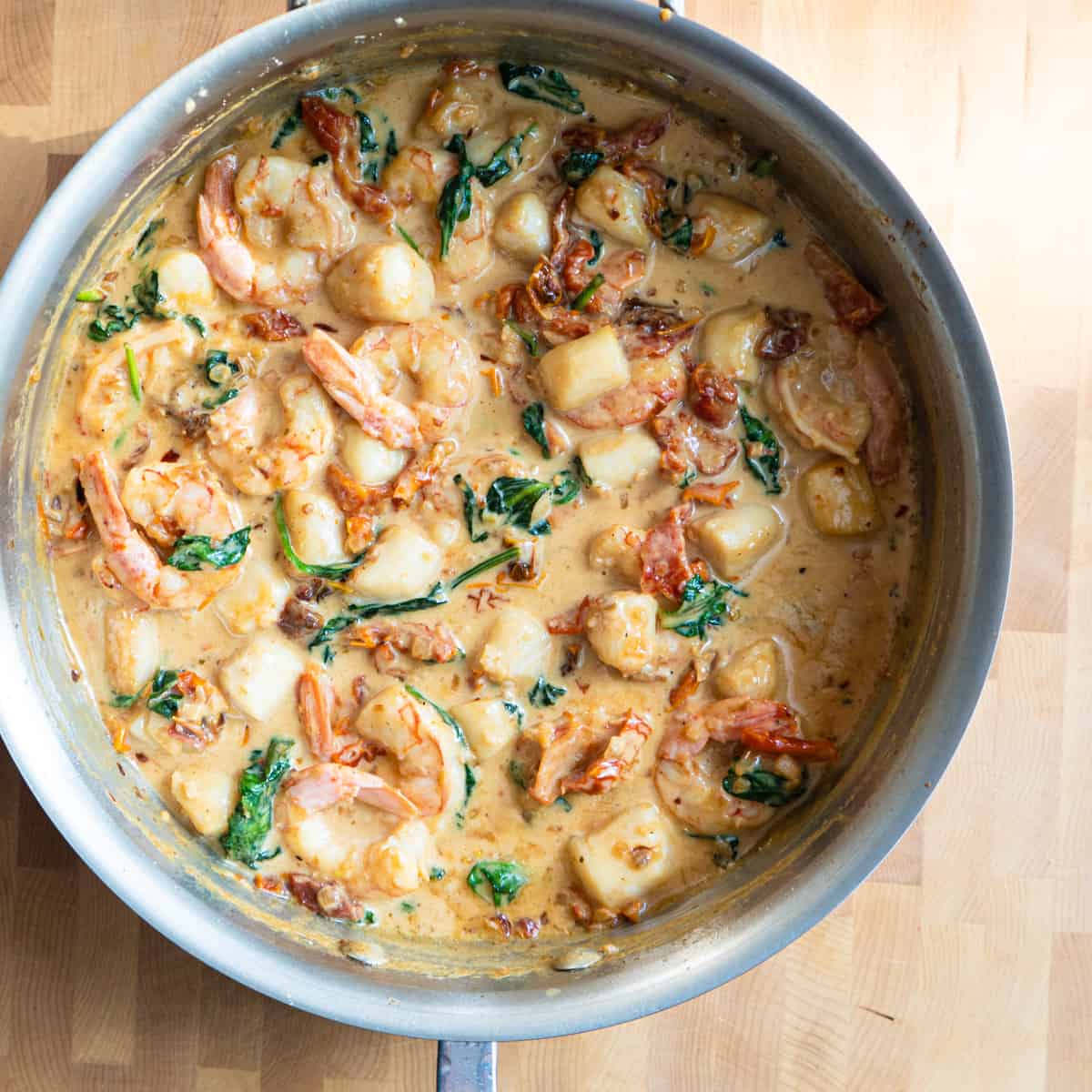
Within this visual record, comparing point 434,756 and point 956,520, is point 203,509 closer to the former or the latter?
point 434,756

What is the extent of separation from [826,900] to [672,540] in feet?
2.67

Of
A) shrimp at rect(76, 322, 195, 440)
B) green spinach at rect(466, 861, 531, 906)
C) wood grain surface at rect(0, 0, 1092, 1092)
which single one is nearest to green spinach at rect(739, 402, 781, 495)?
wood grain surface at rect(0, 0, 1092, 1092)

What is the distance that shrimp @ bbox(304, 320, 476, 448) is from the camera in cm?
238

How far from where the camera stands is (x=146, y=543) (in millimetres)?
2461

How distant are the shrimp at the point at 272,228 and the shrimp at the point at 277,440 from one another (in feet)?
0.74

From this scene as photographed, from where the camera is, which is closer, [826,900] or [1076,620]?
[826,900]

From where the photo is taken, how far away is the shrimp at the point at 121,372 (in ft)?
8.00

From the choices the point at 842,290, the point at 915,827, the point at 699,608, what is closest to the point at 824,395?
the point at 842,290

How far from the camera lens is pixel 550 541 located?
2475 mm

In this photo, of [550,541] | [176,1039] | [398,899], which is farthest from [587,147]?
[176,1039]

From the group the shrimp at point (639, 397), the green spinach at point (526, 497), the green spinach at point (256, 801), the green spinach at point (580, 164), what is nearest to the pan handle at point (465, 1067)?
the green spinach at point (256, 801)

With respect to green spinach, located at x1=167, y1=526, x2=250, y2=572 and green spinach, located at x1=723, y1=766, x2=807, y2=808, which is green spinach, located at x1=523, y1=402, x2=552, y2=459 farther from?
green spinach, located at x1=723, y1=766, x2=807, y2=808

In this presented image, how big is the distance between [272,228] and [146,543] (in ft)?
2.52

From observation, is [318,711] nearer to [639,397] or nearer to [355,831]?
[355,831]
